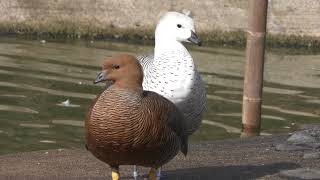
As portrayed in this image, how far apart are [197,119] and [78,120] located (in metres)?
4.93

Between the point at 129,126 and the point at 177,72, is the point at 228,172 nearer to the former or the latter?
the point at 177,72

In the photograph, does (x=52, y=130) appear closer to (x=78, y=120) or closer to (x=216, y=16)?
(x=78, y=120)

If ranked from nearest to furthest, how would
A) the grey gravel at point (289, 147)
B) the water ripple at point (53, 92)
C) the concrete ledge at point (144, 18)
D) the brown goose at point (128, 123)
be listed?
the brown goose at point (128, 123) < the grey gravel at point (289, 147) < the water ripple at point (53, 92) < the concrete ledge at point (144, 18)

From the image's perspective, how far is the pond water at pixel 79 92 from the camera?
506 inches

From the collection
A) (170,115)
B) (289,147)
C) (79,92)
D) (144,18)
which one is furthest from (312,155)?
(144,18)

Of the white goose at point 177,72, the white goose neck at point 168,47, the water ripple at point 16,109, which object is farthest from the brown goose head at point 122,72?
the water ripple at point 16,109

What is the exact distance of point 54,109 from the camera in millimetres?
14156

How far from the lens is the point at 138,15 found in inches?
1115

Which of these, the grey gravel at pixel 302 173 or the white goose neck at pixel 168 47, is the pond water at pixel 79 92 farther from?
the grey gravel at pixel 302 173

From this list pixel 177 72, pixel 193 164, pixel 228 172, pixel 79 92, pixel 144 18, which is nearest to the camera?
pixel 228 172

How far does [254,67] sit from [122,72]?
5.78 m

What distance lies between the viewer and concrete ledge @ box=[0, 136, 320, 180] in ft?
28.2

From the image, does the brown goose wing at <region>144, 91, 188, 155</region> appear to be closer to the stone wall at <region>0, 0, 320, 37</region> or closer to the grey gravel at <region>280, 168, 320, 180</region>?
the grey gravel at <region>280, 168, 320, 180</region>

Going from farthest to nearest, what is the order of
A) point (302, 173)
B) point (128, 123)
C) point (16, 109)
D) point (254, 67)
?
point (16, 109)
point (254, 67)
point (302, 173)
point (128, 123)
